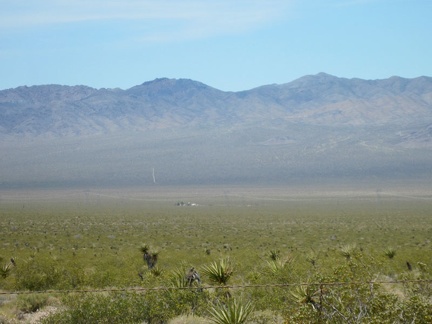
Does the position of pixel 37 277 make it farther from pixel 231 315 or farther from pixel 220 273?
pixel 231 315

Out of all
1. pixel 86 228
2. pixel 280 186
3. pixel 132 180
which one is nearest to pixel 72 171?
pixel 132 180

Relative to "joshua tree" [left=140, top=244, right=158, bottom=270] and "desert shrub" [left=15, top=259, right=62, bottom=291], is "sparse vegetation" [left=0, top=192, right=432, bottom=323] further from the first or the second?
"joshua tree" [left=140, top=244, right=158, bottom=270]

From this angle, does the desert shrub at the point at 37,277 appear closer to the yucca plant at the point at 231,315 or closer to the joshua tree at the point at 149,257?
the joshua tree at the point at 149,257

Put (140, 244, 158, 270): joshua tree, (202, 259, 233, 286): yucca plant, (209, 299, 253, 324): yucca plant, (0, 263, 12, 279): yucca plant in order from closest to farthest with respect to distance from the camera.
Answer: (209, 299, 253, 324): yucca plant
(202, 259, 233, 286): yucca plant
(0, 263, 12, 279): yucca plant
(140, 244, 158, 270): joshua tree

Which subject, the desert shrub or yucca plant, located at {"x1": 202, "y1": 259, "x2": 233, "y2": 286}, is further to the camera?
the desert shrub

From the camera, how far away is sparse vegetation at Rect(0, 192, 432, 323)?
1108 centimetres

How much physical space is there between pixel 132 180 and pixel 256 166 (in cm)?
3728

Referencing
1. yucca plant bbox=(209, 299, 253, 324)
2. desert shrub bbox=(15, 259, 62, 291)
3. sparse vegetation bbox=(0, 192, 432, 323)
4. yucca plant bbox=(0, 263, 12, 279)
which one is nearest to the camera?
yucca plant bbox=(209, 299, 253, 324)

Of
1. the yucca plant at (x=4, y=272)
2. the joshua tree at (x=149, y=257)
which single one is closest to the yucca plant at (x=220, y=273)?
the joshua tree at (x=149, y=257)

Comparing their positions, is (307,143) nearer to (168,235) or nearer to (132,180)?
(132,180)

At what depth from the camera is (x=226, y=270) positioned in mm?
15039

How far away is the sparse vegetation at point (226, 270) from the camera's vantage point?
11.1 metres

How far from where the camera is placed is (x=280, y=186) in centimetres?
12938

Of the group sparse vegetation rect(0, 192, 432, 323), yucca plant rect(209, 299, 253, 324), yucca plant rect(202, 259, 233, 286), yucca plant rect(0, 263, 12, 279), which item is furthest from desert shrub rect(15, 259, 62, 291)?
yucca plant rect(209, 299, 253, 324)
